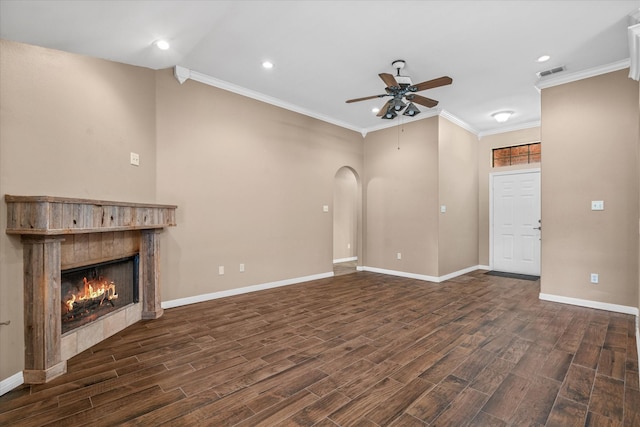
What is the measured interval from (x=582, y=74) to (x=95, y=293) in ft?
20.1

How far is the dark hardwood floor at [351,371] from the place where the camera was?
179 cm

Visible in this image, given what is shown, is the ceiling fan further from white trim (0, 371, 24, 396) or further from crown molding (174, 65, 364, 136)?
white trim (0, 371, 24, 396)

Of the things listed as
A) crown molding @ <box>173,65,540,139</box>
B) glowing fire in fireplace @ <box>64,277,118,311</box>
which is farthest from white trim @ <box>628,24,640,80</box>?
glowing fire in fireplace @ <box>64,277,118,311</box>

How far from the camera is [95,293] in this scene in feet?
9.62

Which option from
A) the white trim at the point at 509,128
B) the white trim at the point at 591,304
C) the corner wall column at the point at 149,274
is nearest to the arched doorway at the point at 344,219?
the white trim at the point at 509,128

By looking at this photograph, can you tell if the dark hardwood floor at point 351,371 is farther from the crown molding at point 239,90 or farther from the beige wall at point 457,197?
the crown molding at point 239,90

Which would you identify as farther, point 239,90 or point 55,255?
point 239,90

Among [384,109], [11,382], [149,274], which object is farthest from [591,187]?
[11,382]

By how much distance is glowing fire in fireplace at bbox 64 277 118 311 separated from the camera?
106 inches

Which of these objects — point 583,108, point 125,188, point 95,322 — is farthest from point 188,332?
point 583,108

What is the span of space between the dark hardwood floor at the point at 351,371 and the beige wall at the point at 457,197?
6.27 feet

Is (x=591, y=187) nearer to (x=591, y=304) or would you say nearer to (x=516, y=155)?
(x=591, y=304)

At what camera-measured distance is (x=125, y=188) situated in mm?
3195

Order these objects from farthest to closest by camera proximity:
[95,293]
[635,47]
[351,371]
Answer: [95,293], [635,47], [351,371]
